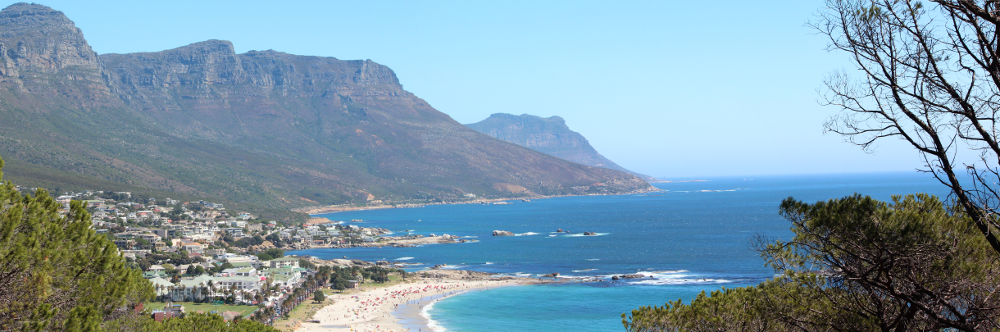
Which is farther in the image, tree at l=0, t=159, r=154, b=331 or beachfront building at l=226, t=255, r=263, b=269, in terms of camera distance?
beachfront building at l=226, t=255, r=263, b=269

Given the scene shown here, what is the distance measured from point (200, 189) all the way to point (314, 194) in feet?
118

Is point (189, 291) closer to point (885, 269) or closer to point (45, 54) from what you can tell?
point (885, 269)

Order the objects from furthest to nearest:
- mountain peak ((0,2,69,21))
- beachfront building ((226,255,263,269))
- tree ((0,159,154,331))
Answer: mountain peak ((0,2,69,21)), beachfront building ((226,255,263,269)), tree ((0,159,154,331))

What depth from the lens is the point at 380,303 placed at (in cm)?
4788

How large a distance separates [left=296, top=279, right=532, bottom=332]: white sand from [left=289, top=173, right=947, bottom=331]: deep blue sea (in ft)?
9.38

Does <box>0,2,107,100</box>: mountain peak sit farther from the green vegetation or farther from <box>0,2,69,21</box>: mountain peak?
the green vegetation

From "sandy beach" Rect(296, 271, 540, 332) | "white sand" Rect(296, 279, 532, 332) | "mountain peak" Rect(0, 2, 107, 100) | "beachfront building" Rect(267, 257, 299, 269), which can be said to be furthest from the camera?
"mountain peak" Rect(0, 2, 107, 100)

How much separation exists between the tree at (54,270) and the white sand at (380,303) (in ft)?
90.5

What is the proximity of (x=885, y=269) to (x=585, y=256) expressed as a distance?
67.3 metres

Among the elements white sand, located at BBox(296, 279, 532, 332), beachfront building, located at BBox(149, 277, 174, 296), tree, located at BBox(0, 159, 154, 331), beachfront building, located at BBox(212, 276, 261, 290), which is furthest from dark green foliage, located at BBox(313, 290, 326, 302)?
tree, located at BBox(0, 159, 154, 331)

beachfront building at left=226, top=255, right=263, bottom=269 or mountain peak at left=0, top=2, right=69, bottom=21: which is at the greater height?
mountain peak at left=0, top=2, right=69, bottom=21

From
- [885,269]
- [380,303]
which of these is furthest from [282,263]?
[885,269]

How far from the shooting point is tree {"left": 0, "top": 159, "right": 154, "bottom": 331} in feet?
30.1

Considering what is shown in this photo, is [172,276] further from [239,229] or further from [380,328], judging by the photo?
[239,229]
